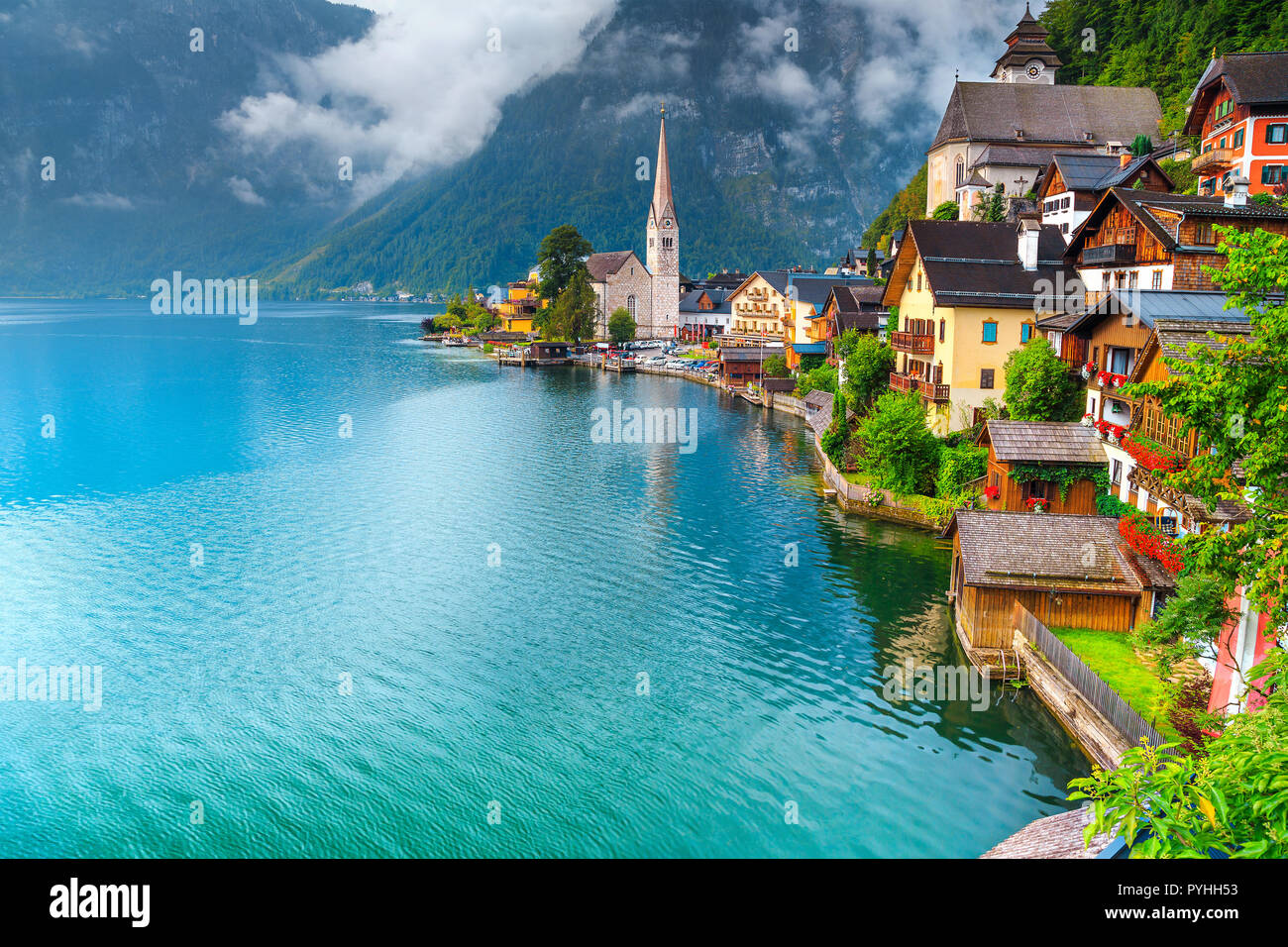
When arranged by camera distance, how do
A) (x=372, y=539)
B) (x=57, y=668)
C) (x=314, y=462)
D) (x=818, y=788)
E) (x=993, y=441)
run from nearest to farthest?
(x=818, y=788) → (x=57, y=668) → (x=993, y=441) → (x=372, y=539) → (x=314, y=462)

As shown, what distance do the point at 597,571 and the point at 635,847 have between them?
19268mm

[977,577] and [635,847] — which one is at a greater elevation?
[977,577]

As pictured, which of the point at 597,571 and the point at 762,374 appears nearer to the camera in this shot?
the point at 597,571

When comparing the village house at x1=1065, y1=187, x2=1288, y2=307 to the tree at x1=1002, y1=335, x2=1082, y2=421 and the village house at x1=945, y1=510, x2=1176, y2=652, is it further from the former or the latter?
the village house at x1=945, y1=510, x2=1176, y2=652

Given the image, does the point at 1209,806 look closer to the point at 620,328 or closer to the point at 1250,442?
the point at 1250,442

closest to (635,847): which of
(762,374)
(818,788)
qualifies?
(818,788)

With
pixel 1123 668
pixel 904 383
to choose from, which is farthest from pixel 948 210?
pixel 1123 668

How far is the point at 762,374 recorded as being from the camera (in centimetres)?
9731

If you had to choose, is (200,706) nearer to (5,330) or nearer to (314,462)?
(314,462)

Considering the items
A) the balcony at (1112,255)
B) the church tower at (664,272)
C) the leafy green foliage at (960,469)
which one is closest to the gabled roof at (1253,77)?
the balcony at (1112,255)

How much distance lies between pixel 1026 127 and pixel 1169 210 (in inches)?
2361

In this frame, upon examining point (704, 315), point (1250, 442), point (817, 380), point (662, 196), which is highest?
point (662, 196)

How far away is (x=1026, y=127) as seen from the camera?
304 ft

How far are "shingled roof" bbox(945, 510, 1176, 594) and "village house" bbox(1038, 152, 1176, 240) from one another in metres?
32.9
